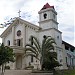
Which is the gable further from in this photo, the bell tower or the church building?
the bell tower

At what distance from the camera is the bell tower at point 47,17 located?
125ft

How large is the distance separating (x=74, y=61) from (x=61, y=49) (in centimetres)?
1114

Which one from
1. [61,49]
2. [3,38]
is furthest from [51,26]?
[3,38]

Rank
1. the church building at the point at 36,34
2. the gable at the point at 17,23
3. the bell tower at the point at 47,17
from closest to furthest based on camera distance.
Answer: the church building at the point at 36,34, the bell tower at the point at 47,17, the gable at the point at 17,23

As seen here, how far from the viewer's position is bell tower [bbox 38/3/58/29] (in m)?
38.0

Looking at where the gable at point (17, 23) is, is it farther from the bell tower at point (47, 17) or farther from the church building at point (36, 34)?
the bell tower at point (47, 17)

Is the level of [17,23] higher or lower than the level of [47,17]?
lower

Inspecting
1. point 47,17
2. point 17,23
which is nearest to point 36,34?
point 47,17

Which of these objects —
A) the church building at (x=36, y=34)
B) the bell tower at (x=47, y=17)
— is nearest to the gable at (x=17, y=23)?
the church building at (x=36, y=34)

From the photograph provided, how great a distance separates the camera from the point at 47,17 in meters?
38.5

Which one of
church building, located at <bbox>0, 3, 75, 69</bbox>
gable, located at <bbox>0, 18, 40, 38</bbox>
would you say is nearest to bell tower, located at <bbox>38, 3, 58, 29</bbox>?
church building, located at <bbox>0, 3, 75, 69</bbox>

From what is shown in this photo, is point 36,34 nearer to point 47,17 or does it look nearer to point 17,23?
point 47,17

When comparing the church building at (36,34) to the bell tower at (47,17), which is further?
the bell tower at (47,17)

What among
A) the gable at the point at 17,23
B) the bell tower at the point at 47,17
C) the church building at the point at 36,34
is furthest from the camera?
the gable at the point at 17,23
